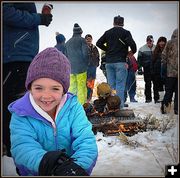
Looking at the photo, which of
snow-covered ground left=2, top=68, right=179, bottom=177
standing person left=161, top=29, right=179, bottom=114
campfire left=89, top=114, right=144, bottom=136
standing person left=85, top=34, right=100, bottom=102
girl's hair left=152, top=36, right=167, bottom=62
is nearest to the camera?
snow-covered ground left=2, top=68, right=179, bottom=177

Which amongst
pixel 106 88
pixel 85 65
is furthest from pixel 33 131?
pixel 85 65

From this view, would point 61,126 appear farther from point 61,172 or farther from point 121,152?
point 121,152

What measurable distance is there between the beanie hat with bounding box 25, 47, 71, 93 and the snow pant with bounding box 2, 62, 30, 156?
2.64 ft

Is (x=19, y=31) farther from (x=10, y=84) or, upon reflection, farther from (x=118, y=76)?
(x=118, y=76)

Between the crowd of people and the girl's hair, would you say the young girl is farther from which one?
the girl's hair

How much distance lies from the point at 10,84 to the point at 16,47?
1.13 ft

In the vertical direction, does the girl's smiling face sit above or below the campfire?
above

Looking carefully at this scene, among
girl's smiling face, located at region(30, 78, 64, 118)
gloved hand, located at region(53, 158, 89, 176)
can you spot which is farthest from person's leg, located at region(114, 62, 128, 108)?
gloved hand, located at region(53, 158, 89, 176)

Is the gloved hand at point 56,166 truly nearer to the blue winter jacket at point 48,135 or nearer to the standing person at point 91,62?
the blue winter jacket at point 48,135

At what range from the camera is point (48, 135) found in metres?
2.26

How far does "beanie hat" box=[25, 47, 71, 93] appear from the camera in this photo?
7.24ft

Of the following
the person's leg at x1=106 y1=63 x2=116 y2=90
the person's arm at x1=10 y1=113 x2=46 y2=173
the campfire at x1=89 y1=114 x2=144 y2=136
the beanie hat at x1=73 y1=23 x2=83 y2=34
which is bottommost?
the campfire at x1=89 y1=114 x2=144 y2=136

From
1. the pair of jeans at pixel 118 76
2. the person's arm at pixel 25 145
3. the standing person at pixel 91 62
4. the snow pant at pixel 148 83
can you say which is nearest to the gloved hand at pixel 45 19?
the person's arm at pixel 25 145

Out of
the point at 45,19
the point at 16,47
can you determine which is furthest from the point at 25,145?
the point at 45,19
